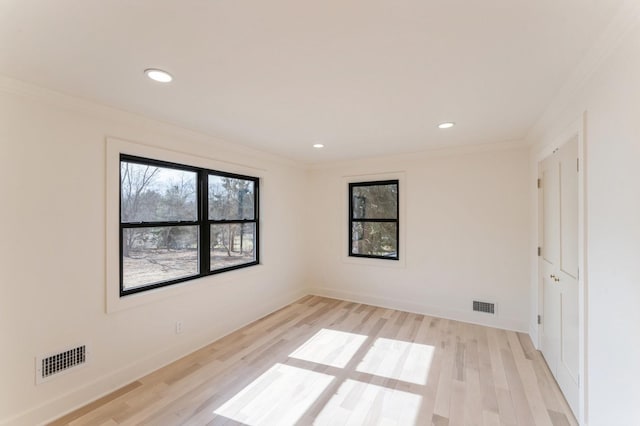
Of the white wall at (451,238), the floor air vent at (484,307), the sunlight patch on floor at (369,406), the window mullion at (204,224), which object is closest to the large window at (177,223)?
the window mullion at (204,224)

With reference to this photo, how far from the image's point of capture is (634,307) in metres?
1.23

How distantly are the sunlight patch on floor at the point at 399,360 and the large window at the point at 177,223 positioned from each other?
2034mm

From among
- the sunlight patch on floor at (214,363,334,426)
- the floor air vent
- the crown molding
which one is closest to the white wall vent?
the sunlight patch on floor at (214,363,334,426)

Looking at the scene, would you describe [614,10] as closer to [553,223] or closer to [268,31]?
[268,31]

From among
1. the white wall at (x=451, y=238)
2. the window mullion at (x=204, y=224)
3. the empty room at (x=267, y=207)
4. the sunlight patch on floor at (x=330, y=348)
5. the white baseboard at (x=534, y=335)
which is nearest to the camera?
the empty room at (x=267, y=207)

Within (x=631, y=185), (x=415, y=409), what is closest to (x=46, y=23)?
(x=631, y=185)

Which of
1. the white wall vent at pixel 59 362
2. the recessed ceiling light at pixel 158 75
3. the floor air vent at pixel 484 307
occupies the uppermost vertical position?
the recessed ceiling light at pixel 158 75

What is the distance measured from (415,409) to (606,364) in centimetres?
123

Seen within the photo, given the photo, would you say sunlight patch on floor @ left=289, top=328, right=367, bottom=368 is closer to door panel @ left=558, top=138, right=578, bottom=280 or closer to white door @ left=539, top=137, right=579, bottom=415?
white door @ left=539, top=137, right=579, bottom=415

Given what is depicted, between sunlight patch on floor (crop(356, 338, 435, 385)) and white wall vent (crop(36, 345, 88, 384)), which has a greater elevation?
white wall vent (crop(36, 345, 88, 384))

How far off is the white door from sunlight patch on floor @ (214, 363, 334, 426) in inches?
76.3

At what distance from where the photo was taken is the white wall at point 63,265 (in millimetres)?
1828

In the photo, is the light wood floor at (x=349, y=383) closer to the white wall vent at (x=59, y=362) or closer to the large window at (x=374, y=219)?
the white wall vent at (x=59, y=362)

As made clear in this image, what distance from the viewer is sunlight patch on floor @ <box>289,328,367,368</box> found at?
279cm
